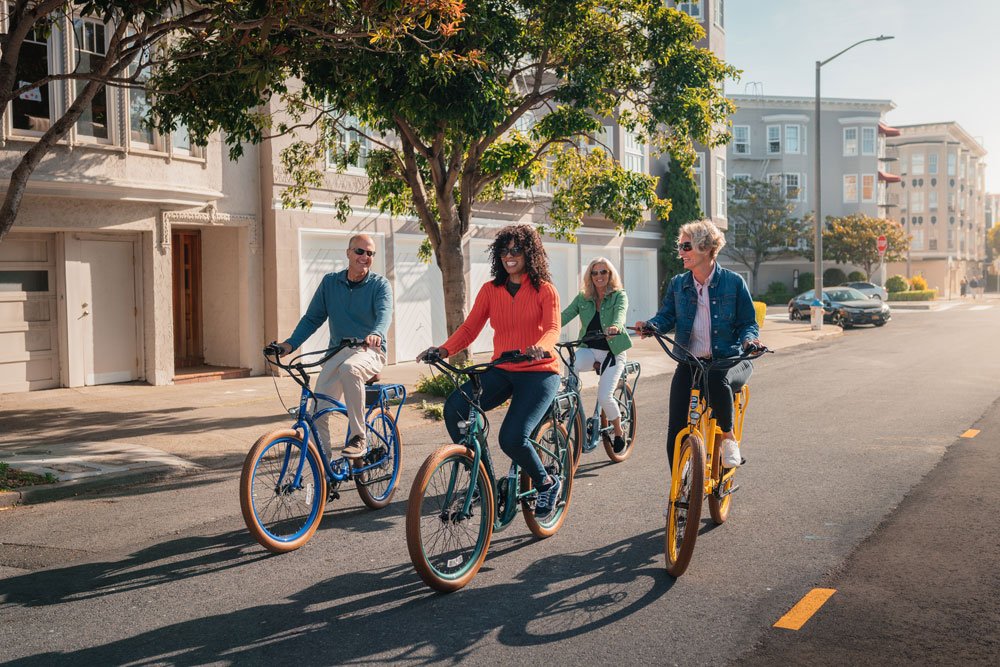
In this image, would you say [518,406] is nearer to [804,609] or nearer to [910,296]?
[804,609]

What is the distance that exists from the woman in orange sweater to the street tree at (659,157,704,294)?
27104 millimetres

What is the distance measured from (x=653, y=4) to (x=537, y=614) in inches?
430

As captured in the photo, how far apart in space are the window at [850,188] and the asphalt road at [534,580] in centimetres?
5605

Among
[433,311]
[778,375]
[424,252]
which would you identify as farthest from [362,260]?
[433,311]

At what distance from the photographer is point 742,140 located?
190ft

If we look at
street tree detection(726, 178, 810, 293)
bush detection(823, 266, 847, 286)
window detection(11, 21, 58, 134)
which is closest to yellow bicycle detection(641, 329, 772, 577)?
window detection(11, 21, 58, 134)

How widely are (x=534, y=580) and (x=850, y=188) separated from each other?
6098cm

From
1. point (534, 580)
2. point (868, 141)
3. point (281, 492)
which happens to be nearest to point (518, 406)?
point (534, 580)

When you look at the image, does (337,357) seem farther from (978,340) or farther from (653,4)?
(978,340)

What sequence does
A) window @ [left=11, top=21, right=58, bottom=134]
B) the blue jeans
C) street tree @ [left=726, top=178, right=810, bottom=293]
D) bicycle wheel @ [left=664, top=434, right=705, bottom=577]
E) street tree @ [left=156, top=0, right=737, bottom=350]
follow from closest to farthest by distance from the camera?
bicycle wheel @ [left=664, top=434, right=705, bottom=577]
the blue jeans
street tree @ [left=156, top=0, right=737, bottom=350]
window @ [left=11, top=21, right=58, bottom=134]
street tree @ [left=726, top=178, right=810, bottom=293]

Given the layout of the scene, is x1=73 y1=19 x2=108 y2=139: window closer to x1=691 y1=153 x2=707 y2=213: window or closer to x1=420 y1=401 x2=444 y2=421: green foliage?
x1=420 y1=401 x2=444 y2=421: green foliage

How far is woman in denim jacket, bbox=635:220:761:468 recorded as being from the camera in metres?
5.73

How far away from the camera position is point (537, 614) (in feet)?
15.1

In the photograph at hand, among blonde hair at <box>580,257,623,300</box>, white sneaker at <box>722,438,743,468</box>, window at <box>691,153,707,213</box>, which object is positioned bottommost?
white sneaker at <box>722,438,743,468</box>
